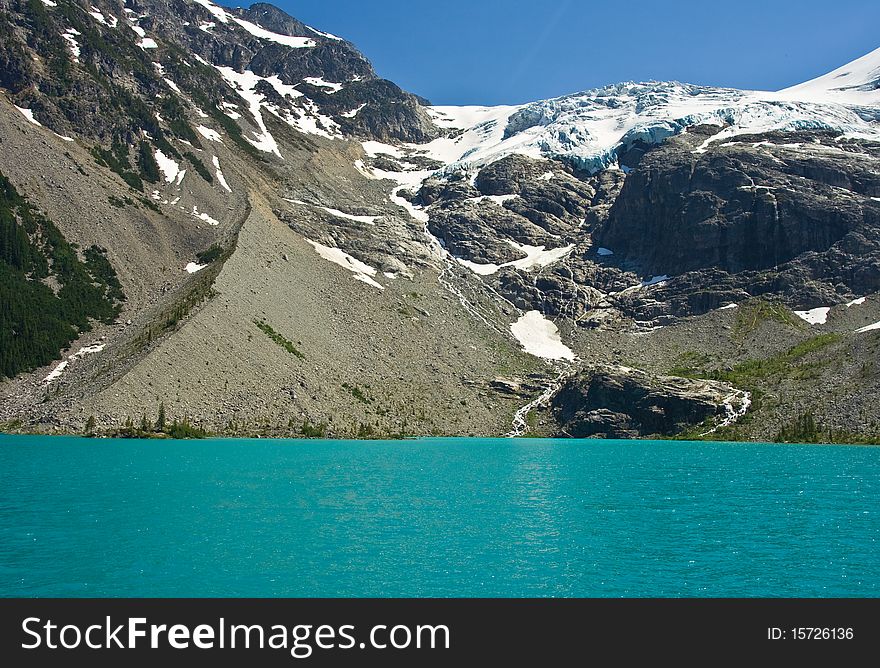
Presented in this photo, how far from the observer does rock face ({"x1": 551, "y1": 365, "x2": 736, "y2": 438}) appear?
130 m

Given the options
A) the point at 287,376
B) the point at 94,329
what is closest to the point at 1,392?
the point at 94,329

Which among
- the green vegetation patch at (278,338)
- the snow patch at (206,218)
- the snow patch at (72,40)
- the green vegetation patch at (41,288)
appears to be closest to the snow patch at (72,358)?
the green vegetation patch at (41,288)

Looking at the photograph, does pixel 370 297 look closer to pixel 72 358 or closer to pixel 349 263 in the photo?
pixel 349 263

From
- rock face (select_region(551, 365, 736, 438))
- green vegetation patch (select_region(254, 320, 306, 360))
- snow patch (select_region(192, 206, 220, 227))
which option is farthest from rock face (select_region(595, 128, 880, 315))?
snow patch (select_region(192, 206, 220, 227))

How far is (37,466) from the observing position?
54219 millimetres

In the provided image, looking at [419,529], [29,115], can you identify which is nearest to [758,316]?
[419,529]

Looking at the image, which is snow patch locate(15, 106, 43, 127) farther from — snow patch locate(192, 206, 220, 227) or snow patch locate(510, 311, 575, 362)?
snow patch locate(510, 311, 575, 362)

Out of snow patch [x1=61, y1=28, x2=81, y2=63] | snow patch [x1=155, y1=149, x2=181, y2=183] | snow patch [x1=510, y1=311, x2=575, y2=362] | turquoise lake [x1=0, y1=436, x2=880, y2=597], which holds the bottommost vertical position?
turquoise lake [x1=0, y1=436, x2=880, y2=597]

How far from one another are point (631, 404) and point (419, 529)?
10495 centimetres

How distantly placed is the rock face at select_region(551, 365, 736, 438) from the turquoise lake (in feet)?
201

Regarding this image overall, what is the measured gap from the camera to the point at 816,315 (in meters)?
161

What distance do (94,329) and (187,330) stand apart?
72.4ft

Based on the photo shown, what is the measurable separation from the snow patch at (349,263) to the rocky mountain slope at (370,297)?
737 millimetres
